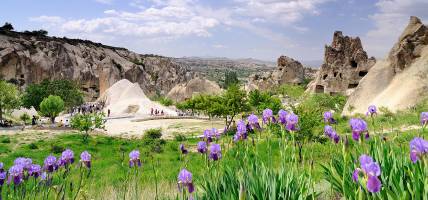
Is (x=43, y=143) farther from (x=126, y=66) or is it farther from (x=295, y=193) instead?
(x=126, y=66)

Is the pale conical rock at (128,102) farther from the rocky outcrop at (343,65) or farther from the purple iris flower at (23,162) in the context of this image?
the purple iris flower at (23,162)

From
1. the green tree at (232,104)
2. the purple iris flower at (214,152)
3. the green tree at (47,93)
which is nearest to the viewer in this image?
the purple iris flower at (214,152)

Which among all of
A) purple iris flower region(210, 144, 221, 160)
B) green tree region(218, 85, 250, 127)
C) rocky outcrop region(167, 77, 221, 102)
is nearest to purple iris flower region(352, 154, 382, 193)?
purple iris flower region(210, 144, 221, 160)

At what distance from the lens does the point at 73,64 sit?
323 feet

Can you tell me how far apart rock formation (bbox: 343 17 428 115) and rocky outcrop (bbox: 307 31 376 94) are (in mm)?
24997

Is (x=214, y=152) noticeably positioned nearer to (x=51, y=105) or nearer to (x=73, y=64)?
(x=51, y=105)

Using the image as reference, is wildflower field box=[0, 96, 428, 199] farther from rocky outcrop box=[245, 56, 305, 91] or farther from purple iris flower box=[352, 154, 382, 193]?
rocky outcrop box=[245, 56, 305, 91]

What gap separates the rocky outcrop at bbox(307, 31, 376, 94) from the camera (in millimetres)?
64000

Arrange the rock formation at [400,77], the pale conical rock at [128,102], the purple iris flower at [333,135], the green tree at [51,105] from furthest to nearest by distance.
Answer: the pale conical rock at [128,102], the green tree at [51,105], the rock formation at [400,77], the purple iris flower at [333,135]

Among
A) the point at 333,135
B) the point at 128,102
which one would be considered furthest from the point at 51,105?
the point at 333,135

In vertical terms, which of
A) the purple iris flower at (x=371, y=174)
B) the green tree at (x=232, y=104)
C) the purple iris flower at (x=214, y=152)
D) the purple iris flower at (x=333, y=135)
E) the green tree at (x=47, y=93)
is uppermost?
the purple iris flower at (x=371, y=174)

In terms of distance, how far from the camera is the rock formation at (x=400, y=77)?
3312 cm

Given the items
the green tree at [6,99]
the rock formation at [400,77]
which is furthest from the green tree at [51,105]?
the rock formation at [400,77]

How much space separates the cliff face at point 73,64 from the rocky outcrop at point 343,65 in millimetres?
57938
